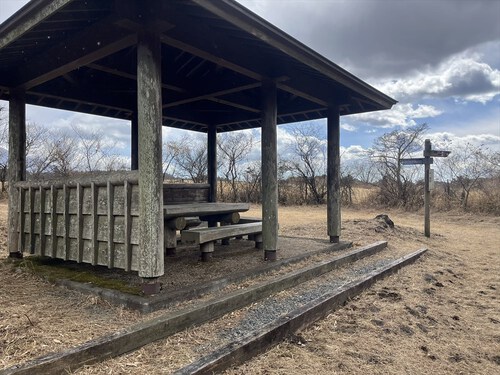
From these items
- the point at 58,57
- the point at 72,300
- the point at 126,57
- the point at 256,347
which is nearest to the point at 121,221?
the point at 72,300

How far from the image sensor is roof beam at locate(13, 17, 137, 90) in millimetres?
3672

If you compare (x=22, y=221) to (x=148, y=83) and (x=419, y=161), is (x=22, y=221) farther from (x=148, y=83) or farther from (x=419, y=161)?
(x=419, y=161)

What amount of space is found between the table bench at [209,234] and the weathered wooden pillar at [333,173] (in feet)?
5.46

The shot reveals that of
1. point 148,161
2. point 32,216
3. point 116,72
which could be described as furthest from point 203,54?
point 32,216

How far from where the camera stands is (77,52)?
13.4ft

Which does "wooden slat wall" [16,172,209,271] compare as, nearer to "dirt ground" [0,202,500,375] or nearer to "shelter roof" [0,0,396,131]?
"dirt ground" [0,202,500,375]

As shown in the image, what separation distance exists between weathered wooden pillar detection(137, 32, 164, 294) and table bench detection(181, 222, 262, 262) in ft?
3.85

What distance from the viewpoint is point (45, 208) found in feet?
15.6

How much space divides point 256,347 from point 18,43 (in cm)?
399

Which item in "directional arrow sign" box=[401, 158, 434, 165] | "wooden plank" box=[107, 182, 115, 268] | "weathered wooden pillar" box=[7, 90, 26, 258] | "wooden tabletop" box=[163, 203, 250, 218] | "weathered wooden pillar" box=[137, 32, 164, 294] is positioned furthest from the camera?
"directional arrow sign" box=[401, 158, 434, 165]

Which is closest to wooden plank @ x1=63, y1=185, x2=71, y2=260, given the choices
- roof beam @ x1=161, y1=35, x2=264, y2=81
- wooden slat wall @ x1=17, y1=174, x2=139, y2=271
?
wooden slat wall @ x1=17, y1=174, x2=139, y2=271

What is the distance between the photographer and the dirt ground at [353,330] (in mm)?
2656

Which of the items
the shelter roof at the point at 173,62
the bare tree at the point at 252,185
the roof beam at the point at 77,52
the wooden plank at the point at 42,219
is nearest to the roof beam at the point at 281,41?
Result: the shelter roof at the point at 173,62

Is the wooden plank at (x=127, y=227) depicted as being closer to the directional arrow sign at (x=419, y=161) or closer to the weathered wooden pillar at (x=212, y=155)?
the weathered wooden pillar at (x=212, y=155)
